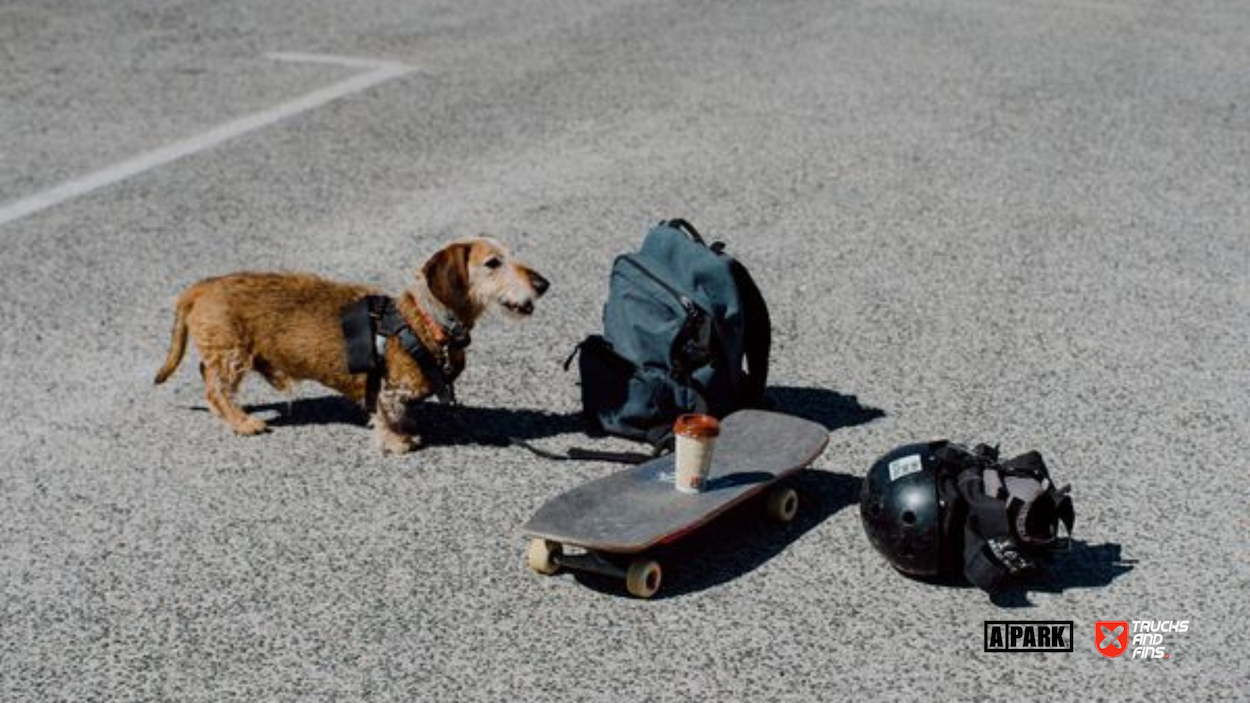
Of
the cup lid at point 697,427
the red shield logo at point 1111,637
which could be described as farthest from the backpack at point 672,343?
the red shield logo at point 1111,637

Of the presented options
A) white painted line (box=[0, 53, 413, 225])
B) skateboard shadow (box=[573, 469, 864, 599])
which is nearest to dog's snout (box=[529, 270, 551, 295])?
skateboard shadow (box=[573, 469, 864, 599])

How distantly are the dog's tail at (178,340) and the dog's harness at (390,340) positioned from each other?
61cm

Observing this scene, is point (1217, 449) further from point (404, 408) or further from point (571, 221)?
point (571, 221)

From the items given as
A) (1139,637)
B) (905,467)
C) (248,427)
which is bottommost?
(1139,637)

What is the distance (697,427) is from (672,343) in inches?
29.7

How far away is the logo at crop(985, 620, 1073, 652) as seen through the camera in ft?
15.2

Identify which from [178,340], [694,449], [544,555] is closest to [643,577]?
[544,555]

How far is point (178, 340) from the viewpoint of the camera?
5.99 metres

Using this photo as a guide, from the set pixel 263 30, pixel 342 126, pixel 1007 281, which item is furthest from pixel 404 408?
pixel 263 30

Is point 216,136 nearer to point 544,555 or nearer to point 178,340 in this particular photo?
point 178,340

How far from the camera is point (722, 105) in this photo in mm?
10148

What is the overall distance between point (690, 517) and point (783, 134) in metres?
5.08

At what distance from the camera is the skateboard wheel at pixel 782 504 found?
5297mm

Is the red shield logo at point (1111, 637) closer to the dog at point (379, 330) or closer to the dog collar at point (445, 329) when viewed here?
the dog at point (379, 330)
